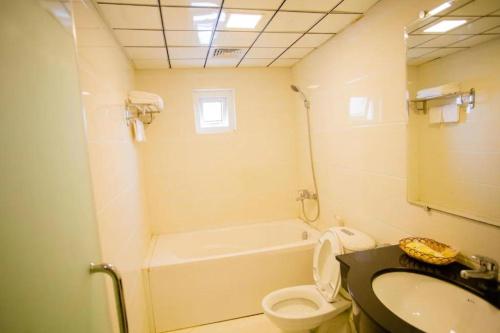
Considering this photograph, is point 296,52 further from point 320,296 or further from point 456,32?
point 320,296

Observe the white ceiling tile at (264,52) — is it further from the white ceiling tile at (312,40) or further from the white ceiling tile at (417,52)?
the white ceiling tile at (417,52)

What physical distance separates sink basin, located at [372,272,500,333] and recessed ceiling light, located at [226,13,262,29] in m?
1.67

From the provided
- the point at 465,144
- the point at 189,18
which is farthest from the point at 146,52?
the point at 465,144

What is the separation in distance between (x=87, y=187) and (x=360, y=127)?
5.69 feet

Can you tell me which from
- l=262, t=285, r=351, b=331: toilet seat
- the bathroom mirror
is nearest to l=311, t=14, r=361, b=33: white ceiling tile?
the bathroom mirror

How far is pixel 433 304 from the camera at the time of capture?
3.59 ft

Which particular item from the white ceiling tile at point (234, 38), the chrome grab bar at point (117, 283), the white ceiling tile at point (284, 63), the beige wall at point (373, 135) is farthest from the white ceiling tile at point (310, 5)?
the chrome grab bar at point (117, 283)

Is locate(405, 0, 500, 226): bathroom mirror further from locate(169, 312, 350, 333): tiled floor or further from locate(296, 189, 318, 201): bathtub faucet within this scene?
locate(169, 312, 350, 333): tiled floor

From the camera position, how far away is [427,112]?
134 centimetres

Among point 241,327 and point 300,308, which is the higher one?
point 300,308

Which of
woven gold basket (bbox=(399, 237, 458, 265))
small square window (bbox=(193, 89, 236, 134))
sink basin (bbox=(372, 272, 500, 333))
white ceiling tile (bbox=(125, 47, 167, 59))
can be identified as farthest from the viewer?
small square window (bbox=(193, 89, 236, 134))

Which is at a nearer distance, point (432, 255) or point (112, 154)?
point (432, 255)

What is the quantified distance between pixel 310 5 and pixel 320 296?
1.93 meters

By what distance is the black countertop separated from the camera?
34.5 inches
